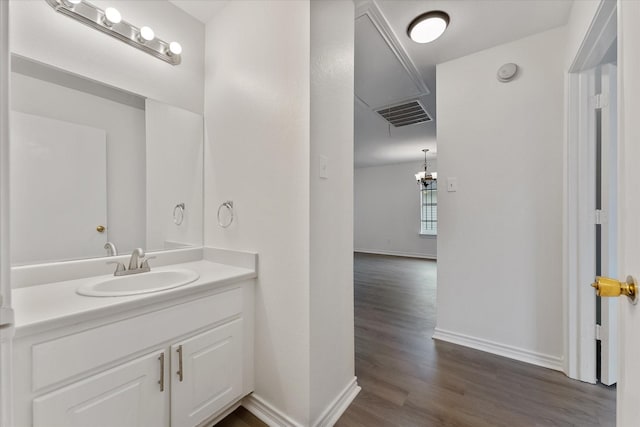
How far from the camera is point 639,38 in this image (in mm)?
566

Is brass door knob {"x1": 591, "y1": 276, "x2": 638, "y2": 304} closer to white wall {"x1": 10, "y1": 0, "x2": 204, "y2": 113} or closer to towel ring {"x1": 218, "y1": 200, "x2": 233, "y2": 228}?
towel ring {"x1": 218, "y1": 200, "x2": 233, "y2": 228}

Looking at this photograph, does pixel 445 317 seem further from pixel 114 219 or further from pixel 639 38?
pixel 114 219

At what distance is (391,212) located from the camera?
7480 millimetres

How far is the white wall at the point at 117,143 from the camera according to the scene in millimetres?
1312

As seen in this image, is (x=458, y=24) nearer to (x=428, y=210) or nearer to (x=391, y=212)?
(x=428, y=210)

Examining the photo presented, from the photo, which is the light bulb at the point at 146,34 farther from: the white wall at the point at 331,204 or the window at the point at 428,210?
the window at the point at 428,210

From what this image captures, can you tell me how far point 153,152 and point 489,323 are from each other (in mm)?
2838

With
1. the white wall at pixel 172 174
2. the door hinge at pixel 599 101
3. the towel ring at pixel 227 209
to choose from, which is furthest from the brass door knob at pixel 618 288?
the white wall at pixel 172 174

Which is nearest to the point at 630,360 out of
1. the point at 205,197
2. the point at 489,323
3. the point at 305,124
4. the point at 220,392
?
the point at 305,124

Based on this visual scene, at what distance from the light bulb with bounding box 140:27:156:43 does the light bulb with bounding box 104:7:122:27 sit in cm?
12

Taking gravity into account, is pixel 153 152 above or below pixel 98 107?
below

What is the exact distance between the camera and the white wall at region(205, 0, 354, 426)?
1.29 meters

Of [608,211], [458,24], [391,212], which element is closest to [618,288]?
[608,211]

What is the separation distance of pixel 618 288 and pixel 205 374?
4.95 ft
